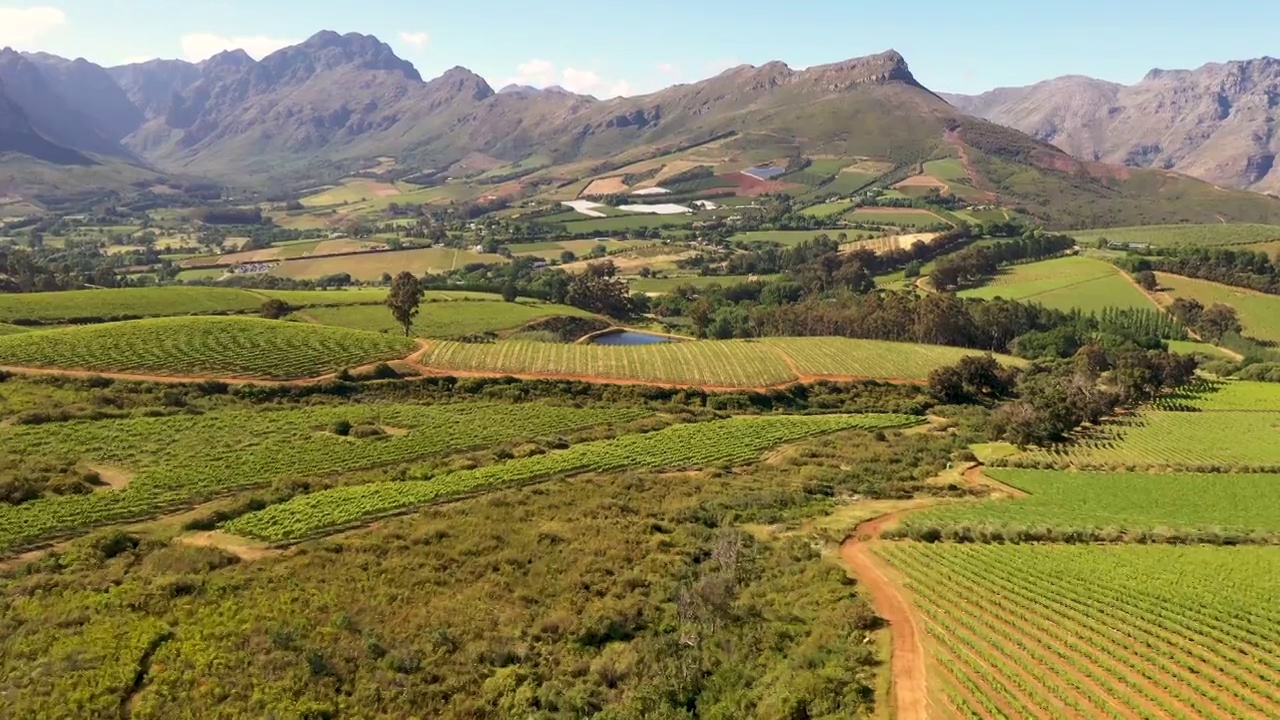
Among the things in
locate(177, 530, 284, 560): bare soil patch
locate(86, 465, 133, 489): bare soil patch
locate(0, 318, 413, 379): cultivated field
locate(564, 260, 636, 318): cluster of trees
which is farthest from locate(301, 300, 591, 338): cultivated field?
locate(177, 530, 284, 560): bare soil patch

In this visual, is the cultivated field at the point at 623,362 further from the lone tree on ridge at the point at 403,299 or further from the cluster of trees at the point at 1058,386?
the cluster of trees at the point at 1058,386

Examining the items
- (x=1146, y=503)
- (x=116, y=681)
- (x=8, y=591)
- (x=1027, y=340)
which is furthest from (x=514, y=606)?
(x=1027, y=340)

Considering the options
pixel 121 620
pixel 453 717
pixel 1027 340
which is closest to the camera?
pixel 453 717

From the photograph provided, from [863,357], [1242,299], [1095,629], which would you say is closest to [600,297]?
[863,357]

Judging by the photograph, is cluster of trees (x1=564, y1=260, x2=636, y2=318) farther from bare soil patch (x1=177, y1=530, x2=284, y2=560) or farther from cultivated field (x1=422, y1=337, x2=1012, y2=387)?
bare soil patch (x1=177, y1=530, x2=284, y2=560)

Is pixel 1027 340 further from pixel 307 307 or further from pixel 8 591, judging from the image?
pixel 8 591

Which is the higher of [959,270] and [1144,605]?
[959,270]
